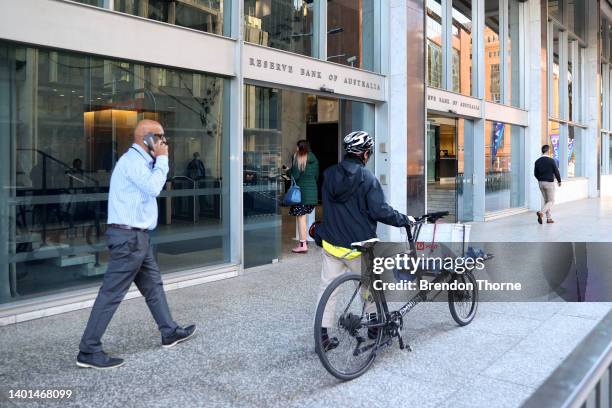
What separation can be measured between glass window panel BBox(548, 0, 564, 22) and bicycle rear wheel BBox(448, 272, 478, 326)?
16851 mm

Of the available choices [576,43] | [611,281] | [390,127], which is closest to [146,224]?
[611,281]

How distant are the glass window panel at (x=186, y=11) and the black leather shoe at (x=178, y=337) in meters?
3.67

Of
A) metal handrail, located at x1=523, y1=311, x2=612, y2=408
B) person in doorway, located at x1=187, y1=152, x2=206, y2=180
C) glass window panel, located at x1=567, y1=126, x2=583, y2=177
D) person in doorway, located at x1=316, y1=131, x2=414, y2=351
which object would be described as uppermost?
glass window panel, located at x1=567, y1=126, x2=583, y2=177

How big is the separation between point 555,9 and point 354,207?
18.7 meters

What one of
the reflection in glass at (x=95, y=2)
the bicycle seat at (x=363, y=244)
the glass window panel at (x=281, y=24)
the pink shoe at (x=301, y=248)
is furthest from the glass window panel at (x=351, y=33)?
the bicycle seat at (x=363, y=244)

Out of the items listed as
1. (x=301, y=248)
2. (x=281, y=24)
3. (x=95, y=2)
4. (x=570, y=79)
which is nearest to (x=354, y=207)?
(x=95, y=2)

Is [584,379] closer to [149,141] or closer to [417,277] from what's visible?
[417,277]

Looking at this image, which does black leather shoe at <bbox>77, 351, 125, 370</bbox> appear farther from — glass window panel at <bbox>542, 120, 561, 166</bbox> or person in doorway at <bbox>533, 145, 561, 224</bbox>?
glass window panel at <bbox>542, 120, 561, 166</bbox>

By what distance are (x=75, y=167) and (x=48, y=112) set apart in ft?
1.97

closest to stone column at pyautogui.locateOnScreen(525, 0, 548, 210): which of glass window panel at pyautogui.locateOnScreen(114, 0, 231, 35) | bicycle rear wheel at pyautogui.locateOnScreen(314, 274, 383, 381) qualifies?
glass window panel at pyautogui.locateOnScreen(114, 0, 231, 35)

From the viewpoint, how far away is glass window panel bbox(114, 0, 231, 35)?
20.3ft

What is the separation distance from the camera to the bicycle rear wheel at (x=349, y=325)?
11.9ft

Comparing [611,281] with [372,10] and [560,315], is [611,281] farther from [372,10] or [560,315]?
[372,10]

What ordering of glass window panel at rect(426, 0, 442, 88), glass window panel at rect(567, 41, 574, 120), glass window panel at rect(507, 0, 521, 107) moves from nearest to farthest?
glass window panel at rect(426, 0, 442, 88) < glass window panel at rect(507, 0, 521, 107) < glass window panel at rect(567, 41, 574, 120)
